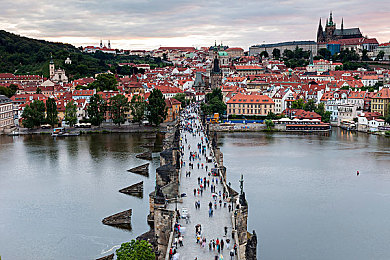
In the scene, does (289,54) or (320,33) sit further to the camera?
(320,33)

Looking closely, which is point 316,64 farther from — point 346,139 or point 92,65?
point 346,139

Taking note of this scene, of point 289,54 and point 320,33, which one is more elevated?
point 320,33

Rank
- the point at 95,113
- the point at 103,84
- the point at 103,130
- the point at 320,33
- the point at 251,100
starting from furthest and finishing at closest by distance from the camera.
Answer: the point at 320,33, the point at 103,84, the point at 251,100, the point at 95,113, the point at 103,130

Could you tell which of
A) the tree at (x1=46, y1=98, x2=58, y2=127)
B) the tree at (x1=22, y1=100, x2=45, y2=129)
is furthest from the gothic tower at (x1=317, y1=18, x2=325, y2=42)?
the tree at (x1=22, y1=100, x2=45, y2=129)

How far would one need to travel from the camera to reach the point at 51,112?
46.0m

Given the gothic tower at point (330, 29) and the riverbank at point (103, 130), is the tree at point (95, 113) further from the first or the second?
the gothic tower at point (330, 29)

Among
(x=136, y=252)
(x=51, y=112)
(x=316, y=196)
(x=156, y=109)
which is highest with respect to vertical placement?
(x=156, y=109)

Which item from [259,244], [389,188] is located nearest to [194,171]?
[259,244]

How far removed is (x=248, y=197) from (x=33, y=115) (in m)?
29.8

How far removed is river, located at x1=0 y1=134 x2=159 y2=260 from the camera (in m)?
17.3

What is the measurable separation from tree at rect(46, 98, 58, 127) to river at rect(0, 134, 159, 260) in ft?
28.7

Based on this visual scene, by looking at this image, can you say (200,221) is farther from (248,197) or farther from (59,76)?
(59,76)

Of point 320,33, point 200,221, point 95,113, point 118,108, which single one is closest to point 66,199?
point 200,221

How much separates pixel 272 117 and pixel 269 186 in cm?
2660
